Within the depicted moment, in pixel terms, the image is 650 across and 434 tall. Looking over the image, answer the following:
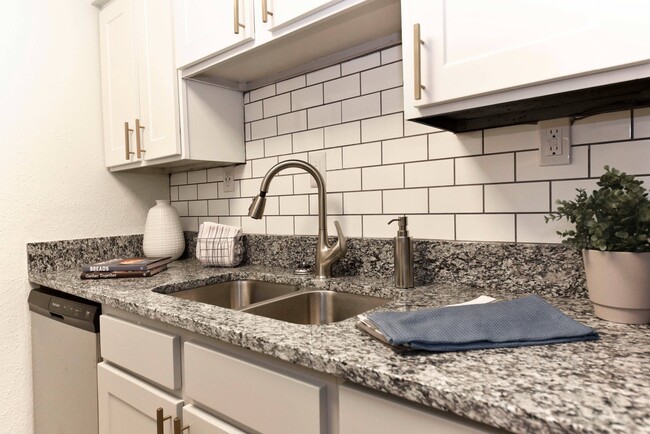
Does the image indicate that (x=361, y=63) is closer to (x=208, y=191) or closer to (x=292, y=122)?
(x=292, y=122)

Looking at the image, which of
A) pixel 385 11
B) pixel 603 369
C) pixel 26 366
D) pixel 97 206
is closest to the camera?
pixel 603 369

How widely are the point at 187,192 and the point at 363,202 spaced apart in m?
1.08

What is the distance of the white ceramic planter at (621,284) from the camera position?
2.34ft

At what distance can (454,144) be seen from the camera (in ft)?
3.88

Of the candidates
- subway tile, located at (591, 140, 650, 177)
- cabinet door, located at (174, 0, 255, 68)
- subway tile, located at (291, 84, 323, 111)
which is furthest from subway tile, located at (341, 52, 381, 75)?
subway tile, located at (591, 140, 650, 177)

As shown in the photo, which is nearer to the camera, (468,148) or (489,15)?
(489,15)

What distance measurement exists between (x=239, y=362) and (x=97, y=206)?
1.45 m

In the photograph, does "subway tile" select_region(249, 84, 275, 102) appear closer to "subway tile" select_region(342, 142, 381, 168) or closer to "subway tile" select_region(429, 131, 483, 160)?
"subway tile" select_region(342, 142, 381, 168)

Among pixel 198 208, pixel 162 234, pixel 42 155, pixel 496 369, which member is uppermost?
pixel 42 155

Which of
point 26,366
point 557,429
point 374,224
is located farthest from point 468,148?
point 26,366

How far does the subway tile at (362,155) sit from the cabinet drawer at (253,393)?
0.78 meters

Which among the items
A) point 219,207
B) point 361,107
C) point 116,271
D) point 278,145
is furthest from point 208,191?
point 361,107

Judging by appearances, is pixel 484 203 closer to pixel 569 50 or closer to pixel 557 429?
pixel 569 50

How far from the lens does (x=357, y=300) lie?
1.19m
